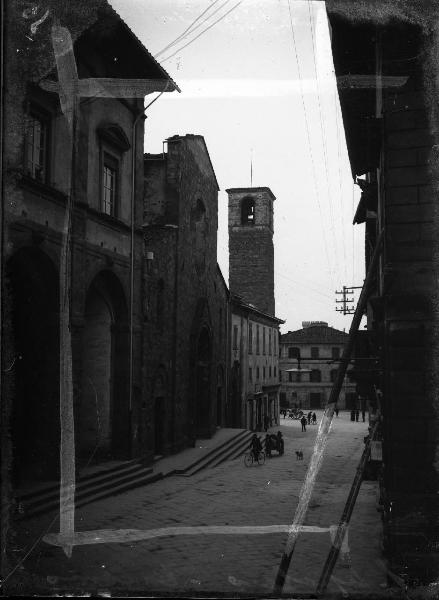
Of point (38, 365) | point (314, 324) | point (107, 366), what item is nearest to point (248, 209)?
point (314, 324)

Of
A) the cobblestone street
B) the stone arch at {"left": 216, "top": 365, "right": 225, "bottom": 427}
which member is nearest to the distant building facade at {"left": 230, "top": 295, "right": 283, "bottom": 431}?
the stone arch at {"left": 216, "top": 365, "right": 225, "bottom": 427}

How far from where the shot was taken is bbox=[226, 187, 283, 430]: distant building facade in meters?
34.3

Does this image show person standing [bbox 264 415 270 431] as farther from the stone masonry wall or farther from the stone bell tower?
the stone masonry wall

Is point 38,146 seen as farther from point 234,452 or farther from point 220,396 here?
point 220,396

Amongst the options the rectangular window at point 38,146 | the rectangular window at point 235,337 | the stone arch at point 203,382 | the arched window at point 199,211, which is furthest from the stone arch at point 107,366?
the rectangular window at point 235,337

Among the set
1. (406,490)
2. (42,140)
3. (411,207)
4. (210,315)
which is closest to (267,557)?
(406,490)

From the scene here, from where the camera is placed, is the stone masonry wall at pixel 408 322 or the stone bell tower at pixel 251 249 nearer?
the stone masonry wall at pixel 408 322

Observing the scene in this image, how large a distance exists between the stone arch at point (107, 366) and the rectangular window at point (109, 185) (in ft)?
5.72

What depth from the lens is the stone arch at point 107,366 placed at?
51.1 ft

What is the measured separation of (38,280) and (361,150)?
7.39m

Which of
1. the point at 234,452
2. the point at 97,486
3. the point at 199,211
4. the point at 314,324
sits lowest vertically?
the point at 234,452

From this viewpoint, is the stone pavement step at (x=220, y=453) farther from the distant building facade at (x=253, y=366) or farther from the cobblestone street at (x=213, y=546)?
the distant building facade at (x=253, y=366)

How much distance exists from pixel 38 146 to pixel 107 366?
692 cm

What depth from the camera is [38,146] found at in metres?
11.1
